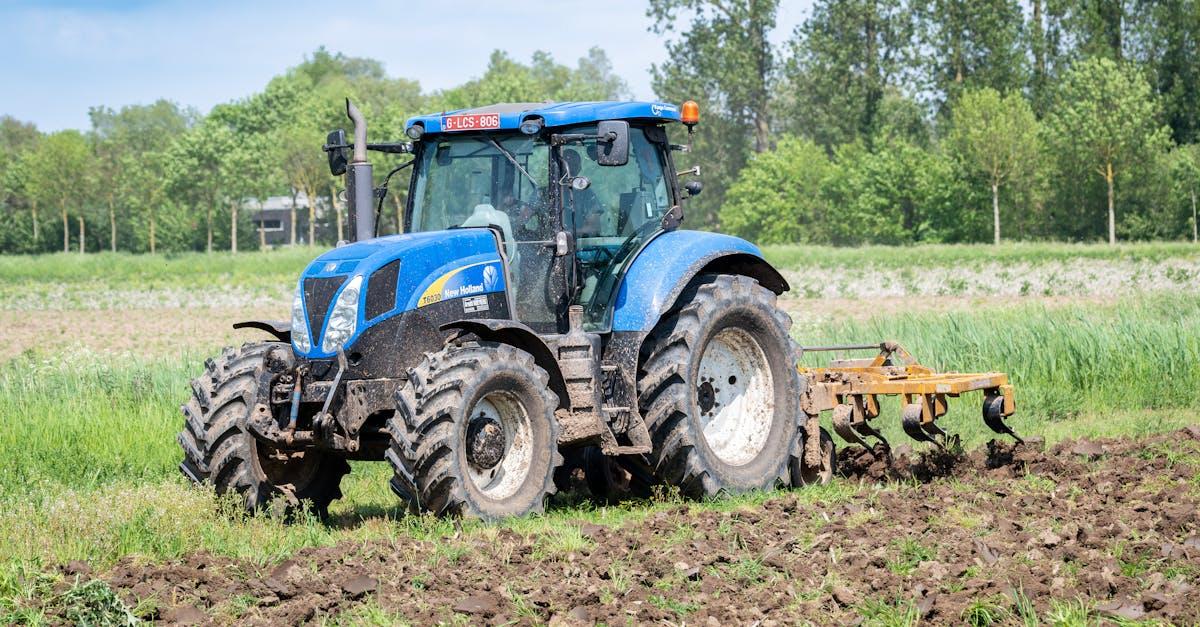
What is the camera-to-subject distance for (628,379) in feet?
29.0

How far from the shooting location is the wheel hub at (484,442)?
802 cm

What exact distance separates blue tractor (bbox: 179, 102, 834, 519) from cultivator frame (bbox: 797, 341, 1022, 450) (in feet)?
0.79

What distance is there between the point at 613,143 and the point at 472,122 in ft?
3.87

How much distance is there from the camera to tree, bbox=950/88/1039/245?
54250 mm

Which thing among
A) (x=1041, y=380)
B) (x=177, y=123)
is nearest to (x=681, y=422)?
(x=1041, y=380)

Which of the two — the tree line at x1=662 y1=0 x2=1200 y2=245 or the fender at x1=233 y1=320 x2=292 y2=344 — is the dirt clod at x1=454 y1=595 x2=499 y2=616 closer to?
the fender at x1=233 y1=320 x2=292 y2=344

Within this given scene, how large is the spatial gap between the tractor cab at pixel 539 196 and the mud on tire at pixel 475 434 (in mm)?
875

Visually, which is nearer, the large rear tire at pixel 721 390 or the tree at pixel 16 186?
the large rear tire at pixel 721 390

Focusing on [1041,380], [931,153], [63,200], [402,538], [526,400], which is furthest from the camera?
[63,200]

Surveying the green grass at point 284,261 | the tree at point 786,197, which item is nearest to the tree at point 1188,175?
the green grass at point 284,261

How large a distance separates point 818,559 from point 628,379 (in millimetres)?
2486

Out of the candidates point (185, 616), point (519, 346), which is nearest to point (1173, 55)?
point (519, 346)

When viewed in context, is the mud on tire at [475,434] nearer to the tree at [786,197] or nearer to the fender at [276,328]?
the fender at [276,328]

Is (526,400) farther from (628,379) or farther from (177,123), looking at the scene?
(177,123)
